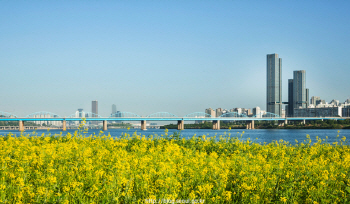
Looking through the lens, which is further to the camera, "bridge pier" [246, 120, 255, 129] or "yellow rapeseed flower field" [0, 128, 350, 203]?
"bridge pier" [246, 120, 255, 129]

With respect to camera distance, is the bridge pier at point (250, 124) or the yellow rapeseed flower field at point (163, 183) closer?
the yellow rapeseed flower field at point (163, 183)

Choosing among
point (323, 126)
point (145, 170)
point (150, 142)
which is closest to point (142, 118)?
point (323, 126)

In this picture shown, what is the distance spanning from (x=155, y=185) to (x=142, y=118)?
109 metres

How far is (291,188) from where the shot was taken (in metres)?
6.00

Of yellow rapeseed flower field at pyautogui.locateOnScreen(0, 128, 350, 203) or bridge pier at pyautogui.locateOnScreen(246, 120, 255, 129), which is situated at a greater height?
yellow rapeseed flower field at pyautogui.locateOnScreen(0, 128, 350, 203)

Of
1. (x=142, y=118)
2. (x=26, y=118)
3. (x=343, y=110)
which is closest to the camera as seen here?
(x=26, y=118)

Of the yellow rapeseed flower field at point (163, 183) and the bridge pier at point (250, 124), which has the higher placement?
the yellow rapeseed flower field at point (163, 183)

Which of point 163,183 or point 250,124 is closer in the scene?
point 163,183

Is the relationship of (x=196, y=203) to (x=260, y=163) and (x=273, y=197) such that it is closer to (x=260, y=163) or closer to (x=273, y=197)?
(x=273, y=197)

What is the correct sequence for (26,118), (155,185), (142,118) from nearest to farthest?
1. (155,185)
2. (26,118)
3. (142,118)

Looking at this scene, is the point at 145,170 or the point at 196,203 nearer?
the point at 196,203

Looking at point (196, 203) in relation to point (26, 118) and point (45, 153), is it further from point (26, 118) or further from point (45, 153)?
point (26, 118)

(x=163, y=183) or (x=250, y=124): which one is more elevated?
(x=163, y=183)

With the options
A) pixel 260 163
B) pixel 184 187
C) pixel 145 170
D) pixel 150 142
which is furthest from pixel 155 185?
pixel 150 142
